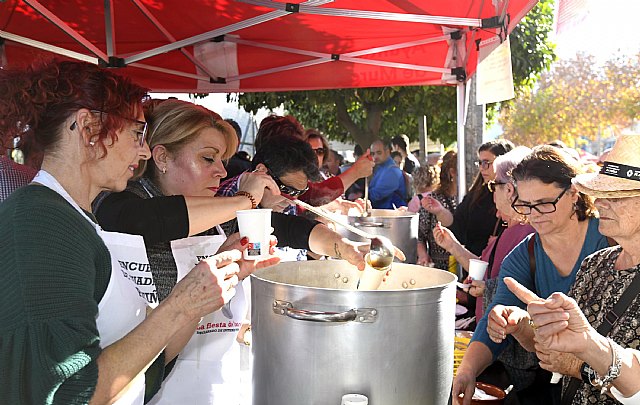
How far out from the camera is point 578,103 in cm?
3366

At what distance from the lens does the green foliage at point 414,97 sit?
9602mm

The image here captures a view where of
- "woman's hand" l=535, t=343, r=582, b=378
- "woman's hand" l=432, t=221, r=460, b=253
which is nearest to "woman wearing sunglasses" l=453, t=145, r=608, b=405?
"woman's hand" l=535, t=343, r=582, b=378

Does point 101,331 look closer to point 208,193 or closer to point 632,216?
point 208,193

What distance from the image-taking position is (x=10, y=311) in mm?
1207

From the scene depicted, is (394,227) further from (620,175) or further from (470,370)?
(620,175)

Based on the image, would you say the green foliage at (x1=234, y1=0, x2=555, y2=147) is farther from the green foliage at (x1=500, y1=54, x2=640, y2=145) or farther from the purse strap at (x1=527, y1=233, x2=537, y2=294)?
the green foliage at (x1=500, y1=54, x2=640, y2=145)

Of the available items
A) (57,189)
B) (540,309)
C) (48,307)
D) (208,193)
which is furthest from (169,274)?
(540,309)

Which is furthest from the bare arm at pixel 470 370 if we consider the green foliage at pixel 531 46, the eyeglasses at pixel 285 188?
the green foliage at pixel 531 46

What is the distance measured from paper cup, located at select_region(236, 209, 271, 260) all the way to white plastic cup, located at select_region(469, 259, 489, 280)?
1538 millimetres

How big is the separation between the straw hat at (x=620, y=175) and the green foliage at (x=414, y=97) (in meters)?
7.78

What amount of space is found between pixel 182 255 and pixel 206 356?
1.18ft

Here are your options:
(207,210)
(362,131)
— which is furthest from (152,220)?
(362,131)

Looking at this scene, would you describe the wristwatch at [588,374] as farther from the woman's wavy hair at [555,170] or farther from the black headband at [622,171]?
the woman's wavy hair at [555,170]

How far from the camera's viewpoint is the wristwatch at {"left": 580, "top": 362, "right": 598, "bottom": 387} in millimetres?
1802
